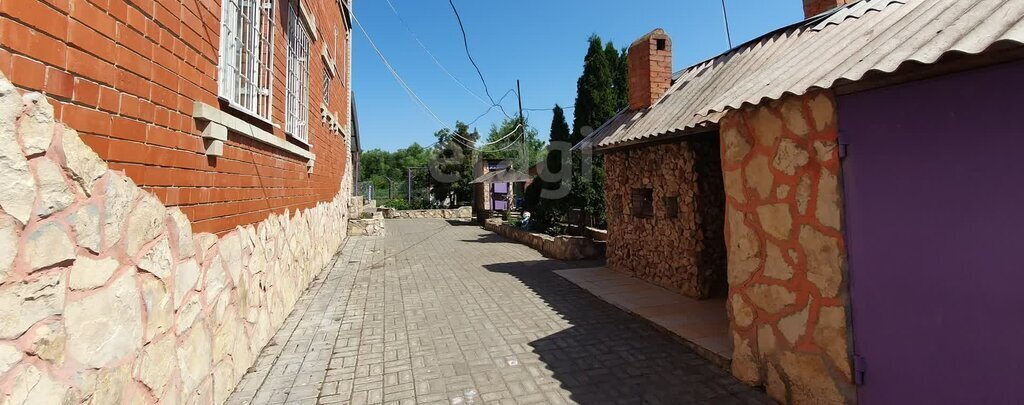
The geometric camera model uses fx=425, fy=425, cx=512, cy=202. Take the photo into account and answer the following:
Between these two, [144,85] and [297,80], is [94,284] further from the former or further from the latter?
[297,80]

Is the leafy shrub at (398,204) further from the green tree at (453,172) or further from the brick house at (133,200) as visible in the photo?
the brick house at (133,200)

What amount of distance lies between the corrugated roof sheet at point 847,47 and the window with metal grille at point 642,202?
129cm

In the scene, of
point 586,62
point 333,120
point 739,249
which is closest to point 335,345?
point 739,249

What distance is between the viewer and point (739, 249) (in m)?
3.60

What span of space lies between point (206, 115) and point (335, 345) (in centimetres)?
260

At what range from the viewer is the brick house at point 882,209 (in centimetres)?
207

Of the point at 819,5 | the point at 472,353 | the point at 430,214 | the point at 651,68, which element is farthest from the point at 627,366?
the point at 430,214

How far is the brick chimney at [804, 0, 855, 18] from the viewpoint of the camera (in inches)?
252

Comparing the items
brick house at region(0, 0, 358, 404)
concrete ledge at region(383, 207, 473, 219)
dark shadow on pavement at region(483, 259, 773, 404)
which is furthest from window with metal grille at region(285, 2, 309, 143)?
concrete ledge at region(383, 207, 473, 219)

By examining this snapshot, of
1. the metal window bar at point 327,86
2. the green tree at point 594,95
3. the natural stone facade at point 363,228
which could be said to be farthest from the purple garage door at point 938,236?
the natural stone facade at point 363,228

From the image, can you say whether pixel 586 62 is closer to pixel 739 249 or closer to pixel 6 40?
pixel 739 249

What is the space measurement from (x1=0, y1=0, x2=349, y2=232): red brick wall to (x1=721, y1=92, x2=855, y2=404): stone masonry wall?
13.1 feet

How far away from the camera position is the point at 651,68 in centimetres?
714

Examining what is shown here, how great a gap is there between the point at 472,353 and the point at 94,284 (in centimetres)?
300
